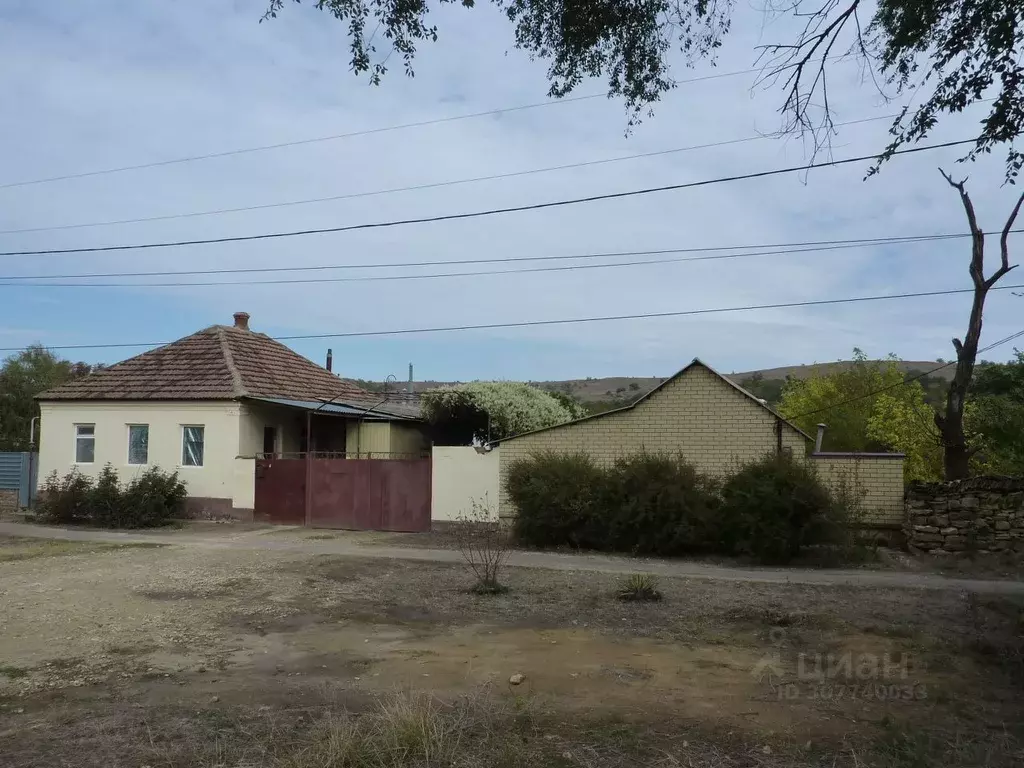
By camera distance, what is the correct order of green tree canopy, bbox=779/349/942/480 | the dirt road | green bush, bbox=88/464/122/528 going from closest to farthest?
the dirt road, green bush, bbox=88/464/122/528, green tree canopy, bbox=779/349/942/480

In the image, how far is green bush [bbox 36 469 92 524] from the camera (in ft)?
69.7

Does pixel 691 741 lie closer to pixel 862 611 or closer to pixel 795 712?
pixel 795 712

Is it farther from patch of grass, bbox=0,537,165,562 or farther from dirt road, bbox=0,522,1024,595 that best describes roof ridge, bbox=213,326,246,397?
patch of grass, bbox=0,537,165,562

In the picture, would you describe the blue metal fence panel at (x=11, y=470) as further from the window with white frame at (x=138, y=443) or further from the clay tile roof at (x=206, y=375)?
the window with white frame at (x=138, y=443)

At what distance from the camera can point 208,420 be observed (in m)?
22.1

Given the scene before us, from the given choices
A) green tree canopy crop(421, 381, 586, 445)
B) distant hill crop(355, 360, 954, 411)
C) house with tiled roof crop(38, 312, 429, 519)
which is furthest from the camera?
distant hill crop(355, 360, 954, 411)

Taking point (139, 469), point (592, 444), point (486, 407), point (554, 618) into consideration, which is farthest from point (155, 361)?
point (554, 618)

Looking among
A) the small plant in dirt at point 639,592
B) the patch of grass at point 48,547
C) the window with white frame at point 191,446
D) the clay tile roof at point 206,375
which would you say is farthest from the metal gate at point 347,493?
the small plant in dirt at point 639,592

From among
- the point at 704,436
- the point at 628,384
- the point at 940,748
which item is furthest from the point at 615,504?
the point at 628,384

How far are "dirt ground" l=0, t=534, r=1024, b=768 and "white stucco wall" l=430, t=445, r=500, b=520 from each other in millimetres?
7073

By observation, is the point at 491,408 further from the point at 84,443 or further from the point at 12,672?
the point at 12,672

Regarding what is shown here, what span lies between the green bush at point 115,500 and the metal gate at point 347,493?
2267 mm

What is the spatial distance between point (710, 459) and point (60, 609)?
12192 millimetres

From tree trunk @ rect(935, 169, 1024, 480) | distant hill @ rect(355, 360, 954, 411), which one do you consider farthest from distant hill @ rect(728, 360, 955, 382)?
tree trunk @ rect(935, 169, 1024, 480)
